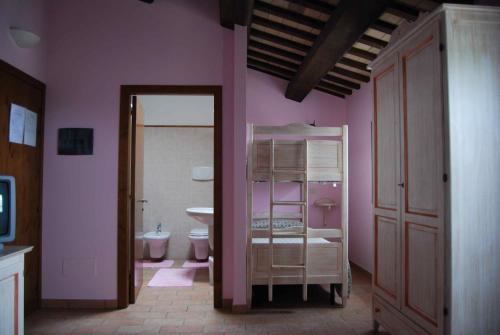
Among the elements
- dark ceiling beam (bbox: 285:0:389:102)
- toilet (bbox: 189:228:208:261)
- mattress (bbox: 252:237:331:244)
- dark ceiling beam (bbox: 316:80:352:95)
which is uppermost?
dark ceiling beam (bbox: 316:80:352:95)

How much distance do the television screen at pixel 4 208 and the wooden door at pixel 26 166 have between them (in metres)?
1.03

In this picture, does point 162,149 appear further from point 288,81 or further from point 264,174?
point 264,174

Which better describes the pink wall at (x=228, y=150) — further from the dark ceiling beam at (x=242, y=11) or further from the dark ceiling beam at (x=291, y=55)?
the dark ceiling beam at (x=291, y=55)

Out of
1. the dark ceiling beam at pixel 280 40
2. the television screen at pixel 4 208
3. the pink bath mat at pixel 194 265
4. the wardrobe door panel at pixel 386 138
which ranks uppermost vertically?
the dark ceiling beam at pixel 280 40

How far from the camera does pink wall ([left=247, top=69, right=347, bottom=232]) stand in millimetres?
5645

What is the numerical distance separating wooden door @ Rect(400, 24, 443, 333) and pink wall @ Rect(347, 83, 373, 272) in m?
2.37

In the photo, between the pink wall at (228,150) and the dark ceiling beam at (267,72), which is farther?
the dark ceiling beam at (267,72)

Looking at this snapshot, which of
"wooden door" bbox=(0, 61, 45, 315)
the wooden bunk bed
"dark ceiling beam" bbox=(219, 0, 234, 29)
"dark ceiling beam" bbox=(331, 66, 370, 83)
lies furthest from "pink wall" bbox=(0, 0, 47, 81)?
"dark ceiling beam" bbox=(331, 66, 370, 83)

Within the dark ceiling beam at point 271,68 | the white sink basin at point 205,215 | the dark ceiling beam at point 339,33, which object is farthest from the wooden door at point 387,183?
the dark ceiling beam at point 271,68

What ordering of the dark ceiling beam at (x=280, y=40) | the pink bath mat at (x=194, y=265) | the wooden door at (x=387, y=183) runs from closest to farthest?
the wooden door at (x=387, y=183) → the dark ceiling beam at (x=280, y=40) → the pink bath mat at (x=194, y=265)

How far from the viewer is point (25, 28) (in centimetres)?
329

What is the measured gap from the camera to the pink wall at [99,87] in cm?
359

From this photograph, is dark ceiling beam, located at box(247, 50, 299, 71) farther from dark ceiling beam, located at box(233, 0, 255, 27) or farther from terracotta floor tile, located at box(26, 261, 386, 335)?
terracotta floor tile, located at box(26, 261, 386, 335)

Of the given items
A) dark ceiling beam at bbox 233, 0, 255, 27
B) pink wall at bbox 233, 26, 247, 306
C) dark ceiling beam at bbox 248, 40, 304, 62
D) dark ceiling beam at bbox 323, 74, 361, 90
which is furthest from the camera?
dark ceiling beam at bbox 323, 74, 361, 90
